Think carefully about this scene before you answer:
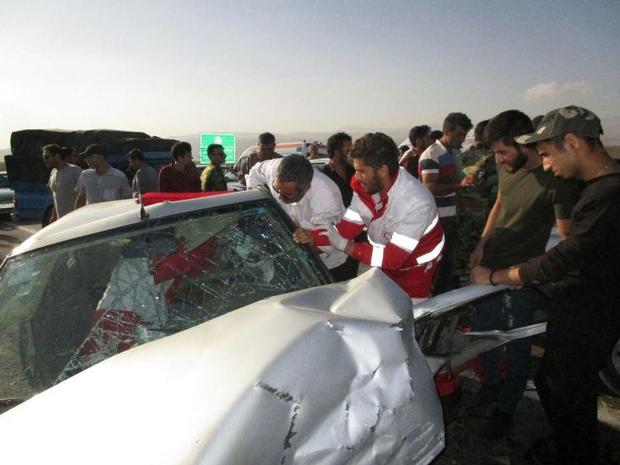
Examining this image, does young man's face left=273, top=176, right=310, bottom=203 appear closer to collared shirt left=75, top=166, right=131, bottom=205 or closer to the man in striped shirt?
the man in striped shirt

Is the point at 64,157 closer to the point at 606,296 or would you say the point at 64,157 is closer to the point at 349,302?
the point at 349,302

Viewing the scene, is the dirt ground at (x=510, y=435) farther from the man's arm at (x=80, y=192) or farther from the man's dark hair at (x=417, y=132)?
the man's arm at (x=80, y=192)

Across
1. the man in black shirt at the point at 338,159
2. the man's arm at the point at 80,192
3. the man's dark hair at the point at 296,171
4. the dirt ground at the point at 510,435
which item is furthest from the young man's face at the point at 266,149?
the dirt ground at the point at 510,435

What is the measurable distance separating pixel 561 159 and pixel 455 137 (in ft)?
8.58

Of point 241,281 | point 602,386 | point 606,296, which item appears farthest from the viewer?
point 602,386

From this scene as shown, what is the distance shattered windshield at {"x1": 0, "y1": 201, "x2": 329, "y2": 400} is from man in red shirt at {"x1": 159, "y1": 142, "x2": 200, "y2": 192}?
3.53m

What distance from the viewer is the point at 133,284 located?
177 centimetres

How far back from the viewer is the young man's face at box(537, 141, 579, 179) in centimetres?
176

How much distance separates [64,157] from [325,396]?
5.87 metres

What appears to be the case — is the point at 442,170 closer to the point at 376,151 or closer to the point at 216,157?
the point at 376,151

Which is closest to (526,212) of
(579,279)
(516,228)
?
(516,228)

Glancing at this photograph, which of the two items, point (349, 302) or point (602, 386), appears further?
point (602, 386)

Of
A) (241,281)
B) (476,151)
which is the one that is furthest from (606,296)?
(476,151)

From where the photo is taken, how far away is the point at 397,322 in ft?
3.75
